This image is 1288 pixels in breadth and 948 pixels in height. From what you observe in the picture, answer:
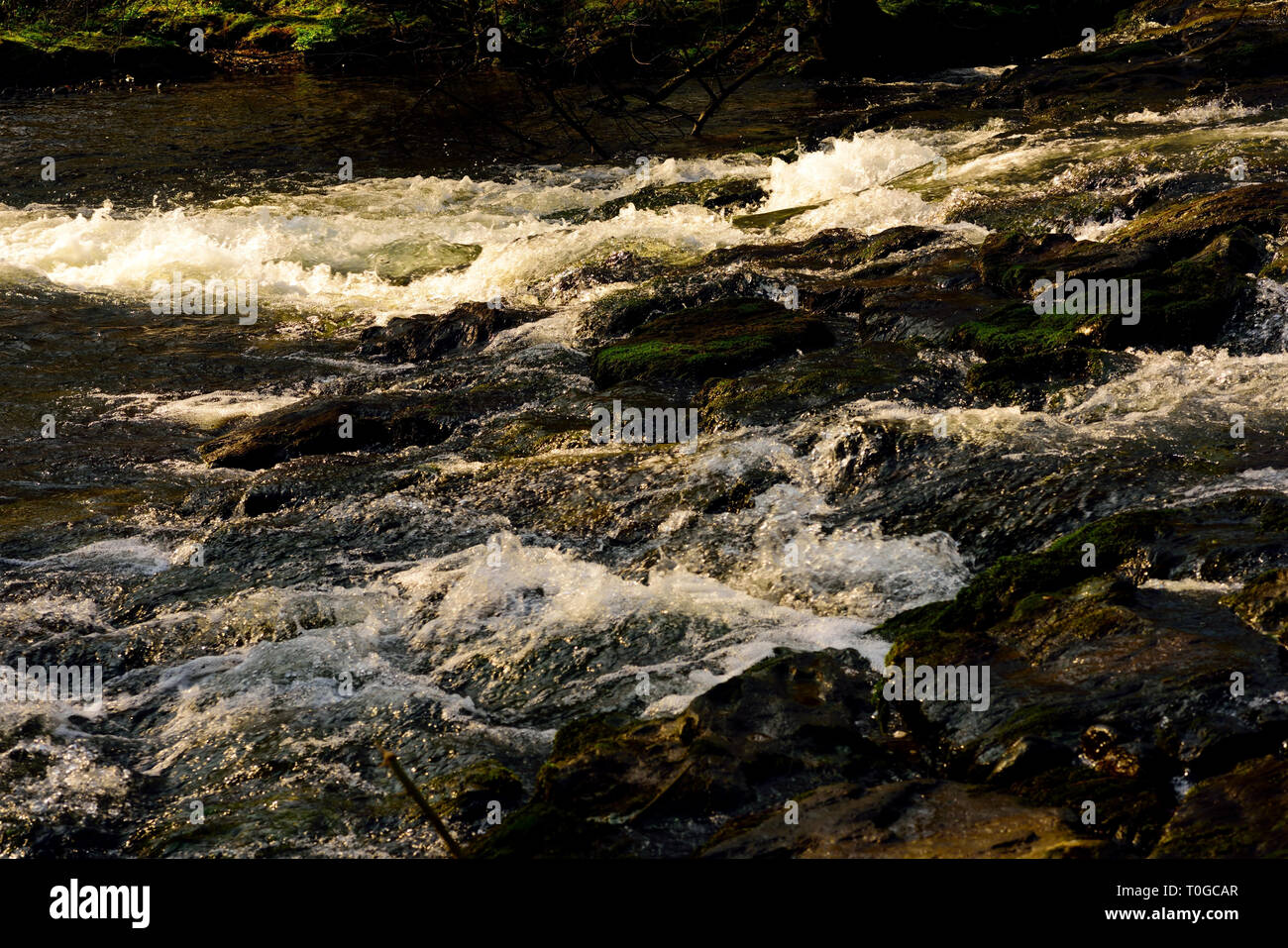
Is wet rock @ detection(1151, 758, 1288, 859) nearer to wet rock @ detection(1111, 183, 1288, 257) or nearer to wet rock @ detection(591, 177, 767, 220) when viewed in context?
wet rock @ detection(1111, 183, 1288, 257)

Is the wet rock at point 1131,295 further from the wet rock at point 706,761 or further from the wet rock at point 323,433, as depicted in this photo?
the wet rock at point 706,761

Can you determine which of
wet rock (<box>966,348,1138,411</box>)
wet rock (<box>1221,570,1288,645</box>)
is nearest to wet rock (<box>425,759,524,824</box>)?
wet rock (<box>1221,570,1288,645</box>)

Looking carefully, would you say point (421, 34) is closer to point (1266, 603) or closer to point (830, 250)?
point (830, 250)

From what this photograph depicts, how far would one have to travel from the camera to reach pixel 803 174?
1497 cm

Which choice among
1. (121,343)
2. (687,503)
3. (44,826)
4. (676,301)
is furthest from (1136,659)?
(121,343)

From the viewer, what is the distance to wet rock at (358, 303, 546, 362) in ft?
36.1

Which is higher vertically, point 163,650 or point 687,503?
point 687,503

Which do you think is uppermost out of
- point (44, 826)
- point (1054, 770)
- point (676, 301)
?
point (676, 301)

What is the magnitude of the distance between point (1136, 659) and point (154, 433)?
778 cm

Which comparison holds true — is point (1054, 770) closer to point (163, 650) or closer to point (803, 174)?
point (163, 650)

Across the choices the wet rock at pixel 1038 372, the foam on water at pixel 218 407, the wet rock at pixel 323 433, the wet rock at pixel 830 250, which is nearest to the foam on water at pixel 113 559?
the wet rock at pixel 323 433

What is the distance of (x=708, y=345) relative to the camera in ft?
30.9

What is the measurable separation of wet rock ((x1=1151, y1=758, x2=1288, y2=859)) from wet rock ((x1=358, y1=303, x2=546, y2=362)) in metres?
8.09

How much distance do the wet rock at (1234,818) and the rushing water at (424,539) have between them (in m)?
1.85
